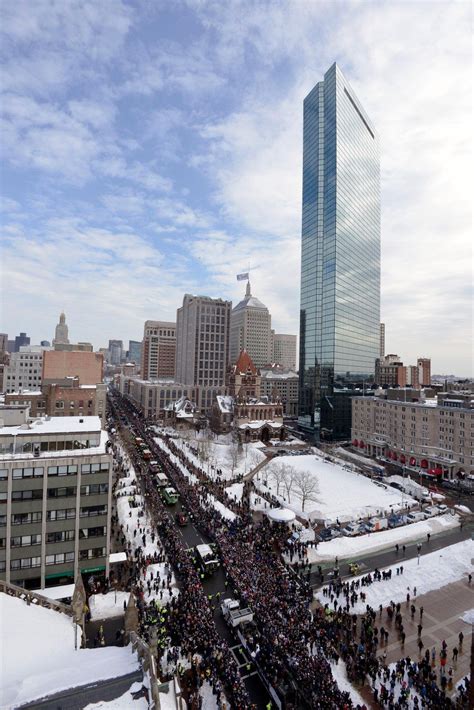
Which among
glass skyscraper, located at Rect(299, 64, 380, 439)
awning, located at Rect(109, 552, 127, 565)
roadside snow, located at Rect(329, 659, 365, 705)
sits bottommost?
roadside snow, located at Rect(329, 659, 365, 705)

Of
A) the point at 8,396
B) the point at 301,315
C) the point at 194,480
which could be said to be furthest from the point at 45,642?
the point at 301,315

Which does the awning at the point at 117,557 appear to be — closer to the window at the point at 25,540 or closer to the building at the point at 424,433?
the window at the point at 25,540

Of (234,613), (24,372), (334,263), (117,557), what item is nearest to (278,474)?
(117,557)

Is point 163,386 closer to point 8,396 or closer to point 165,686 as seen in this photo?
point 8,396

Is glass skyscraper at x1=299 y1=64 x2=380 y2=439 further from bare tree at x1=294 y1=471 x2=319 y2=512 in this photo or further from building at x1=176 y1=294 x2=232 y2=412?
building at x1=176 y1=294 x2=232 y2=412

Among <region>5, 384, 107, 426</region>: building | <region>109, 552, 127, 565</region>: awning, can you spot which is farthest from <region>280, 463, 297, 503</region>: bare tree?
<region>5, 384, 107, 426</region>: building

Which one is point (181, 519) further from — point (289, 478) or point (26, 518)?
point (289, 478)

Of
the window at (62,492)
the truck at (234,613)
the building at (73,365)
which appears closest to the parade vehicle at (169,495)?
the window at (62,492)
